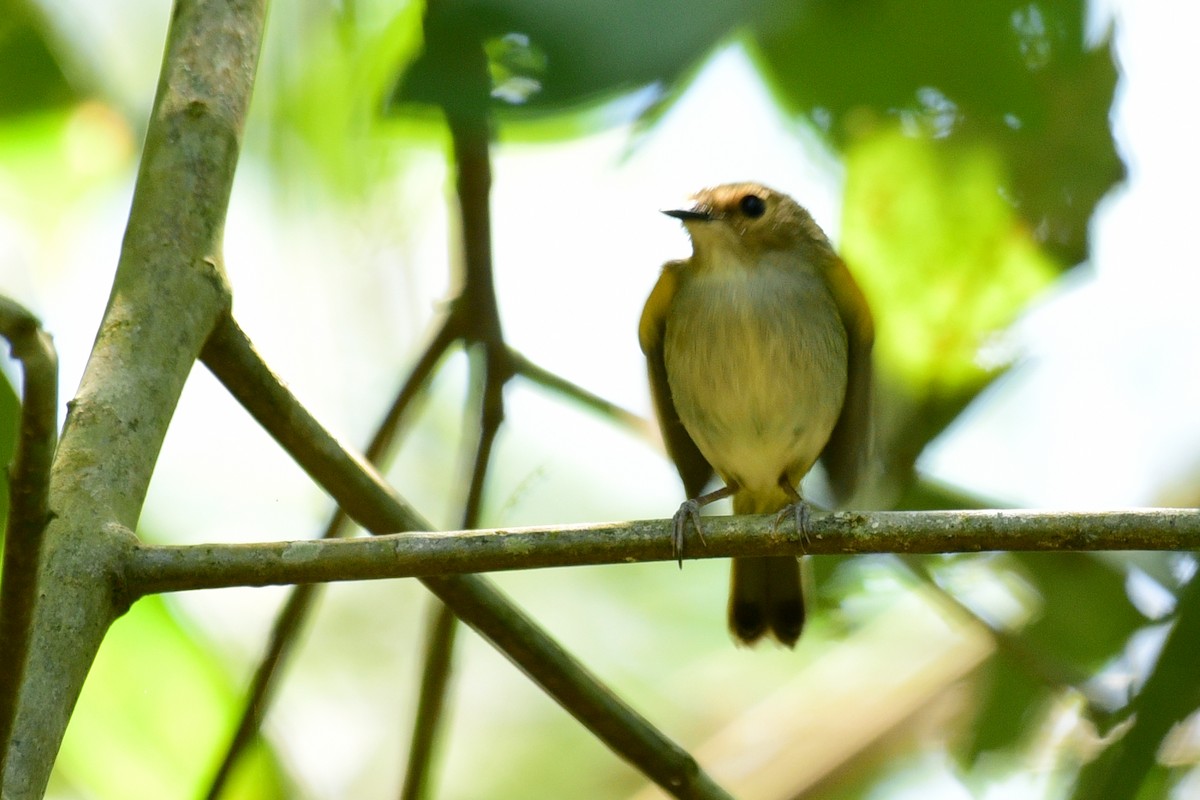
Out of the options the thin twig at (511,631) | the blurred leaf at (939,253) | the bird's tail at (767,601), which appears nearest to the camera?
the thin twig at (511,631)

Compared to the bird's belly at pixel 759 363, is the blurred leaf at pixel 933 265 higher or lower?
lower

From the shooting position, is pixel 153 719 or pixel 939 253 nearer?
pixel 153 719

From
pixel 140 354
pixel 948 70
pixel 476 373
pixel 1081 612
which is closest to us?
pixel 140 354

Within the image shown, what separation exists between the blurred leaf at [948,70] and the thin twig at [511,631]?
1.29 m

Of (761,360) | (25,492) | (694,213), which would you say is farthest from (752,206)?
(25,492)

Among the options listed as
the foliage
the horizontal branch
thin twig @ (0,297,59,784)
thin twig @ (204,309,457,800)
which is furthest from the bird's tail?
thin twig @ (0,297,59,784)

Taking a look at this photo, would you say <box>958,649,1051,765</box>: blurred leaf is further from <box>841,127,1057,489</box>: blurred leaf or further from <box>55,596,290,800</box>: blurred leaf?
<box>55,596,290,800</box>: blurred leaf

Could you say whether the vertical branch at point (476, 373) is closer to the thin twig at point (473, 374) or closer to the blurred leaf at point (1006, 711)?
the thin twig at point (473, 374)

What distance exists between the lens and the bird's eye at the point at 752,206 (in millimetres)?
4598

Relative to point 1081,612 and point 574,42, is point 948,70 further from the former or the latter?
point 1081,612

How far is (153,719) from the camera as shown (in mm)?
3715

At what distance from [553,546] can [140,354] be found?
33.1 inches

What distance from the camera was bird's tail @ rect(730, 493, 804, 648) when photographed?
4.70 meters

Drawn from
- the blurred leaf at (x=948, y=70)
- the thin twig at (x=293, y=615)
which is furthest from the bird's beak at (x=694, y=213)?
the blurred leaf at (x=948, y=70)
